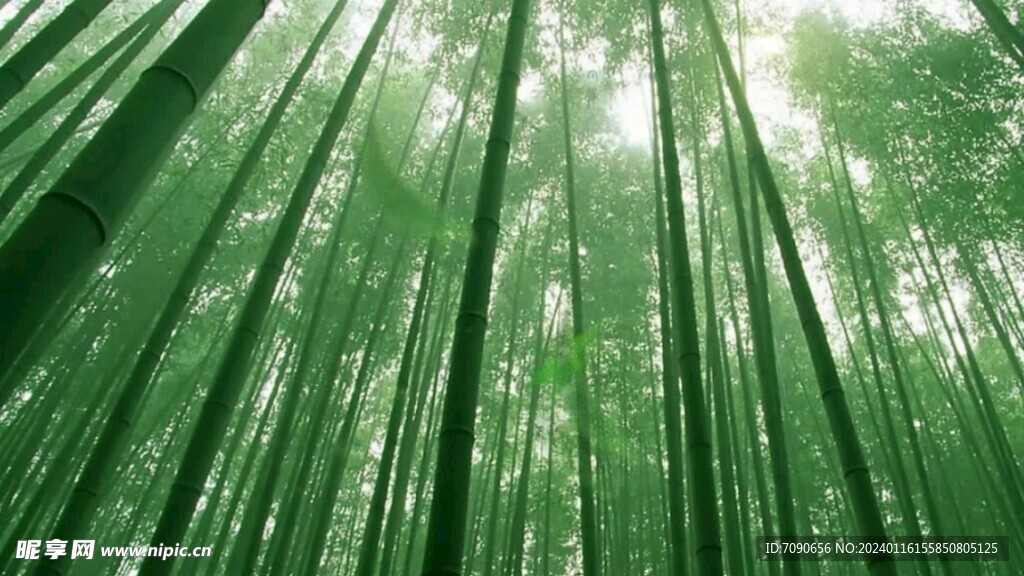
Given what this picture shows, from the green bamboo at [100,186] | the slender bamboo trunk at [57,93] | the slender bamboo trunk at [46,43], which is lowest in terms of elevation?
the green bamboo at [100,186]

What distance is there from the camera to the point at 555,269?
6.57 meters

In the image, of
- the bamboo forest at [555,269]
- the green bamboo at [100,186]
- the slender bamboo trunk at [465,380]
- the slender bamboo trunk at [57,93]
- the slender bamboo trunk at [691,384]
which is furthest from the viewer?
the bamboo forest at [555,269]

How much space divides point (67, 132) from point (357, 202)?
2.98m

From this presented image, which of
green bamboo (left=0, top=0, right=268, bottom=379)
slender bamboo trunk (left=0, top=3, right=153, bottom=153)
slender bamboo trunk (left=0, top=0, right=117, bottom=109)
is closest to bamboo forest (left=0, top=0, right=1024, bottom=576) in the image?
slender bamboo trunk (left=0, top=3, right=153, bottom=153)

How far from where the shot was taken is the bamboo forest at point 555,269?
11.0ft

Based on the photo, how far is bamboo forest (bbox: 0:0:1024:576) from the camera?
3.35 meters

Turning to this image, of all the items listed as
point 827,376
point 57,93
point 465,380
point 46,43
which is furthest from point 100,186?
point 57,93

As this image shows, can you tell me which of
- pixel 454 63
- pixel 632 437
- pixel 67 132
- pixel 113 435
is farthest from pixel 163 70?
pixel 632 437

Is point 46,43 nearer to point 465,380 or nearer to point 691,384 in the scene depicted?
point 465,380

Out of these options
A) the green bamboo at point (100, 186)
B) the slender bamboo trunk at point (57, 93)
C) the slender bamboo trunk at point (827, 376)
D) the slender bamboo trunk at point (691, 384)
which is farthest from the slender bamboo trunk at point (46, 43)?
the slender bamboo trunk at point (827, 376)

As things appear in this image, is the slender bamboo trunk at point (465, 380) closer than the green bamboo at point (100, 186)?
No

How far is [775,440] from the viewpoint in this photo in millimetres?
2607

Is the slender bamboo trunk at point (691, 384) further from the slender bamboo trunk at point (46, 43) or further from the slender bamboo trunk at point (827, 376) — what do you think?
the slender bamboo trunk at point (46, 43)

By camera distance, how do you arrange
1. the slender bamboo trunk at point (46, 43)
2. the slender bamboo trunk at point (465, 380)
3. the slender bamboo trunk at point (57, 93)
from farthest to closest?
the slender bamboo trunk at point (57, 93), the slender bamboo trunk at point (46, 43), the slender bamboo trunk at point (465, 380)
